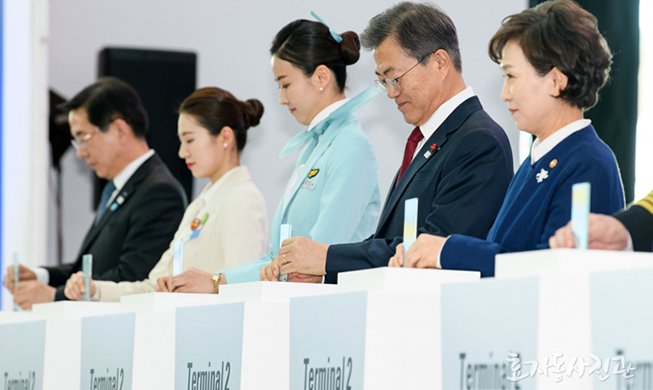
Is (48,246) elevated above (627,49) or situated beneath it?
situated beneath

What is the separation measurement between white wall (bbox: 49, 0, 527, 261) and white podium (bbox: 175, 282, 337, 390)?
2690 mm

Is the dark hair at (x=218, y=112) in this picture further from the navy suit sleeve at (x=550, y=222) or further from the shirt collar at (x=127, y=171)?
the navy suit sleeve at (x=550, y=222)

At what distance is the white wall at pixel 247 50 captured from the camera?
4332 mm

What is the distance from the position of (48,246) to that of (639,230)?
450 cm

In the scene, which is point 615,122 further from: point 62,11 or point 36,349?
point 62,11

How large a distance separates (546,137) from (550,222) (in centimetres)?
24

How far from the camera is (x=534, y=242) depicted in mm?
1638

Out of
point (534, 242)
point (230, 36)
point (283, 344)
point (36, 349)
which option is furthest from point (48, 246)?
point (534, 242)

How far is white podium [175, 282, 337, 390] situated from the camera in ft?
5.96

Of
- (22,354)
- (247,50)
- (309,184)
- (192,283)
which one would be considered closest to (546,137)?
(309,184)

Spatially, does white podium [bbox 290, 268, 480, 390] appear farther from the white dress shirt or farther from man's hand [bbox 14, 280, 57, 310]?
man's hand [bbox 14, 280, 57, 310]

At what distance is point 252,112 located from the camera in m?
3.43

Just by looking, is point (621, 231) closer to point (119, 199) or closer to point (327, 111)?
point (327, 111)

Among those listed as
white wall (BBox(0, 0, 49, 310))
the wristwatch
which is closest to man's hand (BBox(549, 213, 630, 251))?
the wristwatch
